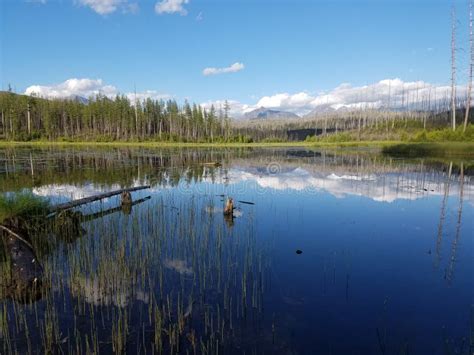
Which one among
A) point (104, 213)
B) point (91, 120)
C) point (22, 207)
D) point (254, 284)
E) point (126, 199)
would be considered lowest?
point (254, 284)

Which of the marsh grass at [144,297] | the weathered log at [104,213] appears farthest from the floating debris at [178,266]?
the weathered log at [104,213]

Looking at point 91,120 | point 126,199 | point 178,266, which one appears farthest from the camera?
point 91,120

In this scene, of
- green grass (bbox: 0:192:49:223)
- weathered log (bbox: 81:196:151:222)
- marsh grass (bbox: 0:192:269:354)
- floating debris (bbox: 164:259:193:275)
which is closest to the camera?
marsh grass (bbox: 0:192:269:354)

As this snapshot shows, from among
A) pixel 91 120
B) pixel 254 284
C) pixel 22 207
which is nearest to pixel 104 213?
pixel 22 207

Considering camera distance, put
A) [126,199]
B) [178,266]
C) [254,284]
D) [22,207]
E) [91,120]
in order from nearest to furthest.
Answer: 1. [254,284]
2. [178,266]
3. [22,207]
4. [126,199]
5. [91,120]

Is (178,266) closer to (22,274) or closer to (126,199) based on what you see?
(22,274)

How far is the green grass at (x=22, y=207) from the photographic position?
366 inches

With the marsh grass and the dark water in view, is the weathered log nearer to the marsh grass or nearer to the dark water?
the dark water

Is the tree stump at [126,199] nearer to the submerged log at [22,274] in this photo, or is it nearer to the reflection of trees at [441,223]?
the submerged log at [22,274]

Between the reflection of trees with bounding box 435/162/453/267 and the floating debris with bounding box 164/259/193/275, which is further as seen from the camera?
the reflection of trees with bounding box 435/162/453/267

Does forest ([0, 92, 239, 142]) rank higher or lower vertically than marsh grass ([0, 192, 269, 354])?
higher

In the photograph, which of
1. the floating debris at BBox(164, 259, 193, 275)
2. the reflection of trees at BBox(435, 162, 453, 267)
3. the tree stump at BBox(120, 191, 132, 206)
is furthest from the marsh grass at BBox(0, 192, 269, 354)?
the reflection of trees at BBox(435, 162, 453, 267)

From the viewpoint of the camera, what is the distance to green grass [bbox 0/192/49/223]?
9.30 m

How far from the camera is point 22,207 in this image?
977 centimetres
